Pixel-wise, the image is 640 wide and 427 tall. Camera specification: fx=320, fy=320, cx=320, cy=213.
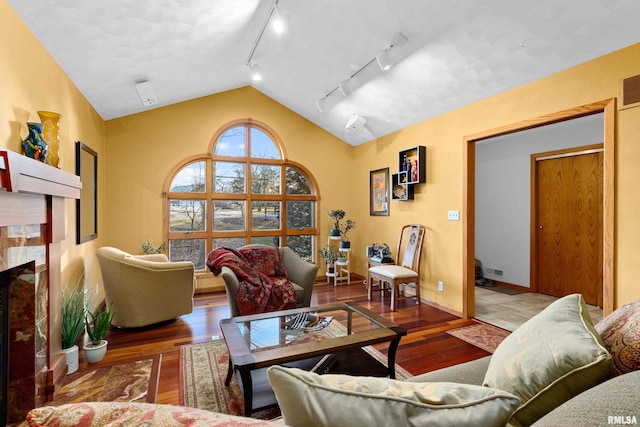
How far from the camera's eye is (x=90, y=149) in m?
3.40

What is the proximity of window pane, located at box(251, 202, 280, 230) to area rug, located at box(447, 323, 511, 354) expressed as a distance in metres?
3.04

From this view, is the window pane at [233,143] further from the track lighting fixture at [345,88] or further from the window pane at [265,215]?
the track lighting fixture at [345,88]

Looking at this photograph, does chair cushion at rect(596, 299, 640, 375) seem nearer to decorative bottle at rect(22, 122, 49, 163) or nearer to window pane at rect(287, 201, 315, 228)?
decorative bottle at rect(22, 122, 49, 163)

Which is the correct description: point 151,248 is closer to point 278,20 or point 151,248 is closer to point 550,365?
point 278,20

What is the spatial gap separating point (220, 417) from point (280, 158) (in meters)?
4.83

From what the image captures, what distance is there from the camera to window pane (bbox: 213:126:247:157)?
4.85m

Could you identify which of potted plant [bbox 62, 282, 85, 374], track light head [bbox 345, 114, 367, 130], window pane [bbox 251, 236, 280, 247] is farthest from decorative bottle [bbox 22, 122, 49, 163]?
track light head [bbox 345, 114, 367, 130]

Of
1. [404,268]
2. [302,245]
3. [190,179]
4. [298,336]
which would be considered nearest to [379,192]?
[404,268]

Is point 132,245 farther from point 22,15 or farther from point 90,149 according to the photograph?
point 22,15

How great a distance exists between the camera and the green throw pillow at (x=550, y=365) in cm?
81

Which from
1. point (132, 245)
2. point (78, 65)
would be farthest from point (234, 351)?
point (132, 245)

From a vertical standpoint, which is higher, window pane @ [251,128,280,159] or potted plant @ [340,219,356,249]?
window pane @ [251,128,280,159]

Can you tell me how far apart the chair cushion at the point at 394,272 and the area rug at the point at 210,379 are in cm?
121

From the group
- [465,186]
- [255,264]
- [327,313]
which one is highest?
[465,186]
